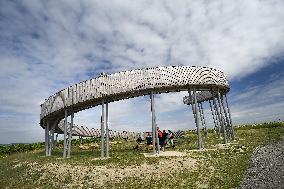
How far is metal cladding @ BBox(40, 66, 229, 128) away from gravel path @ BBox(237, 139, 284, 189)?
8336 millimetres

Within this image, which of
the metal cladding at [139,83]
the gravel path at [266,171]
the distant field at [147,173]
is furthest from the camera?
the metal cladding at [139,83]

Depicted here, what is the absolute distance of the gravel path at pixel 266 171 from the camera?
39.8 feet

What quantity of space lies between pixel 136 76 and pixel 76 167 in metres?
8.65

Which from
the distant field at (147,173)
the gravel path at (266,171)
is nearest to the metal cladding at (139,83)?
the distant field at (147,173)

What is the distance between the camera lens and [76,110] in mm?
27859

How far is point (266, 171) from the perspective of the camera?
46.2 feet

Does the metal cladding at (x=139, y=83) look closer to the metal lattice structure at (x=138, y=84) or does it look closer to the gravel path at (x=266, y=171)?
the metal lattice structure at (x=138, y=84)

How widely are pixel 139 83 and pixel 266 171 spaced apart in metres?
12.1

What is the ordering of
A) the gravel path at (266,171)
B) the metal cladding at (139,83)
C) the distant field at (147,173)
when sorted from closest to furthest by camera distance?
1. the gravel path at (266,171)
2. the distant field at (147,173)
3. the metal cladding at (139,83)

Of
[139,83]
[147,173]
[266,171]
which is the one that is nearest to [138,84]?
[139,83]

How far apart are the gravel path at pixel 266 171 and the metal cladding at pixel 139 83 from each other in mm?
8336

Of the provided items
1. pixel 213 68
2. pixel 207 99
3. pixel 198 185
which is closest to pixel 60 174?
pixel 198 185

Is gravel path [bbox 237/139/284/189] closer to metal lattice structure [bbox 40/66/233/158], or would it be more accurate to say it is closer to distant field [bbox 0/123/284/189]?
distant field [bbox 0/123/284/189]

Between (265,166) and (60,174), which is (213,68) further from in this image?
(60,174)
